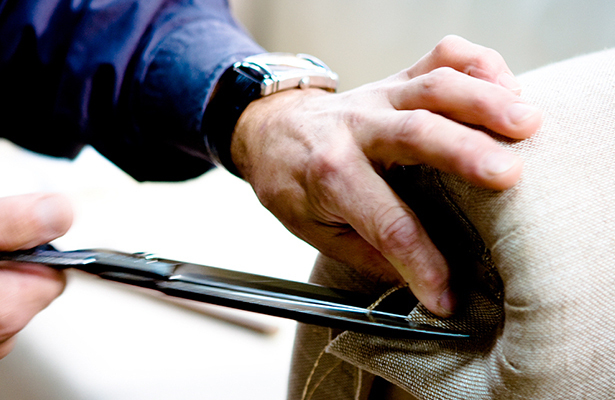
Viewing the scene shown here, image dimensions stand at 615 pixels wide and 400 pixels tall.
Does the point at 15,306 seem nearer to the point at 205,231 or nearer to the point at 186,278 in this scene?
the point at 186,278

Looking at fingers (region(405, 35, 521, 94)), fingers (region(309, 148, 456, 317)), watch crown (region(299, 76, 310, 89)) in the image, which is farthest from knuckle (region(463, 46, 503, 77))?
watch crown (region(299, 76, 310, 89))

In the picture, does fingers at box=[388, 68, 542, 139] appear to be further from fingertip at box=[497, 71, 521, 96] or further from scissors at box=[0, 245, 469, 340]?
scissors at box=[0, 245, 469, 340]

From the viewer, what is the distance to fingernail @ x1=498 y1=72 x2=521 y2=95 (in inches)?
12.9

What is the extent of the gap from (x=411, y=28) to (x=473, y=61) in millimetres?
657

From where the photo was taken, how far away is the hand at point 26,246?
1.23 feet

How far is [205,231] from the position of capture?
0.79 meters

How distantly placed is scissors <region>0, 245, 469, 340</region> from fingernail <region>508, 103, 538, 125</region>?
15 cm

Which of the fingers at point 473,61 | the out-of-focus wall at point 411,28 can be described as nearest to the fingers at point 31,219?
the fingers at point 473,61

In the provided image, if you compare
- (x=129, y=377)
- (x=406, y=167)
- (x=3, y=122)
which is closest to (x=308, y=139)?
(x=406, y=167)

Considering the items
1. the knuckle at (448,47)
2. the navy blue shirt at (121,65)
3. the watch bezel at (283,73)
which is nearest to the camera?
the knuckle at (448,47)

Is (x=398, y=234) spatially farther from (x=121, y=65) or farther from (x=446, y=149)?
(x=121, y=65)

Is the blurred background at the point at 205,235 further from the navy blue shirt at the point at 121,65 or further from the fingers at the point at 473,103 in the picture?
the fingers at the point at 473,103

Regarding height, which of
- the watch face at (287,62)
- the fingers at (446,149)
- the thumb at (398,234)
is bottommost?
the thumb at (398,234)

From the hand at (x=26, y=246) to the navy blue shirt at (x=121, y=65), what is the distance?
0.81 ft
